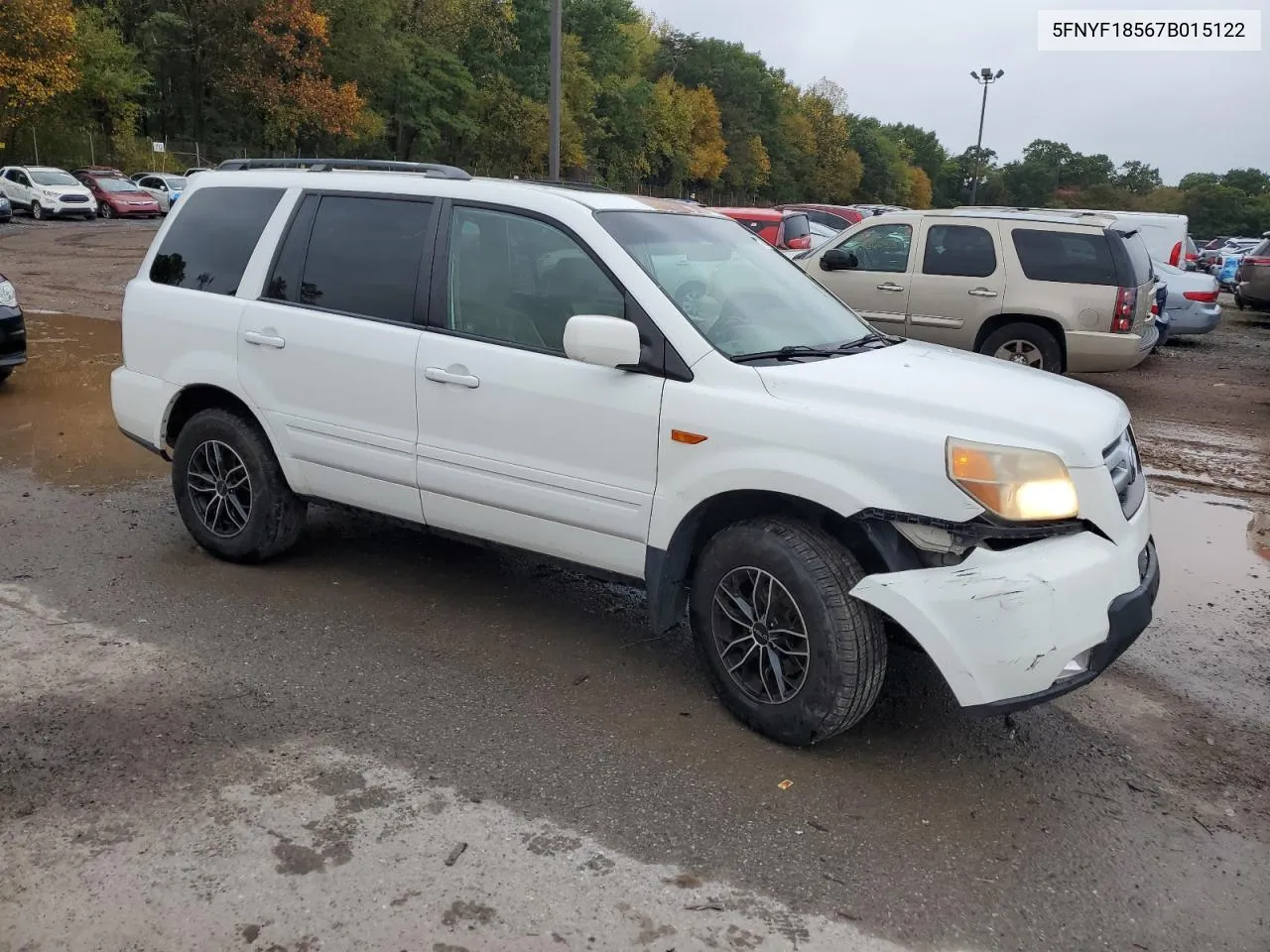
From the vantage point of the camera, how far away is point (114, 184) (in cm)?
3519

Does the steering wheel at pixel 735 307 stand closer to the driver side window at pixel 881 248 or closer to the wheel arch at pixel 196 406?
the wheel arch at pixel 196 406

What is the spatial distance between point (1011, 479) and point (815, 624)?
0.76 metres

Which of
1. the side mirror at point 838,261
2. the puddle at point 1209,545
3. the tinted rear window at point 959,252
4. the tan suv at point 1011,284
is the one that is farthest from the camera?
the side mirror at point 838,261

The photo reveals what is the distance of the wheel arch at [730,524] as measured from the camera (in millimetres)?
3426

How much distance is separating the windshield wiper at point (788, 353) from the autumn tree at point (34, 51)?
40696 millimetres

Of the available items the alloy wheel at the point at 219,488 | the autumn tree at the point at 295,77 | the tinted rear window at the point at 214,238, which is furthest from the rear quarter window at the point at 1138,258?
the autumn tree at the point at 295,77

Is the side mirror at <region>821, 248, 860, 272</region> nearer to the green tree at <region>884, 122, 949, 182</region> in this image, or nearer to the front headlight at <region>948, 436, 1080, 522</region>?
the front headlight at <region>948, 436, 1080, 522</region>

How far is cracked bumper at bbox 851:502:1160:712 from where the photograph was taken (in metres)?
3.24

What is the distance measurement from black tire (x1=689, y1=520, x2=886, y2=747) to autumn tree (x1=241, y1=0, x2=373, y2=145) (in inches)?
1890

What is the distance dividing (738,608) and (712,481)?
17.8 inches

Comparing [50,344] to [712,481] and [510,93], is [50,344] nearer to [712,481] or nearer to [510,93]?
[712,481]

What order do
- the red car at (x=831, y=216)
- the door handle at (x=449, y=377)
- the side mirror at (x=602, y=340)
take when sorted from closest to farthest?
the side mirror at (x=602, y=340) < the door handle at (x=449, y=377) < the red car at (x=831, y=216)

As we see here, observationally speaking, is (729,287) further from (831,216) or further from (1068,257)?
(831,216)

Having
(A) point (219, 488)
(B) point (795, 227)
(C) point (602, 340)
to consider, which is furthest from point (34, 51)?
(C) point (602, 340)
